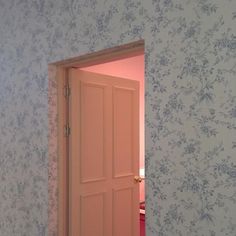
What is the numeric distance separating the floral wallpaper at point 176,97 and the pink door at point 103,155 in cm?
18

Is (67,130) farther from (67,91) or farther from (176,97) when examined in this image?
(176,97)

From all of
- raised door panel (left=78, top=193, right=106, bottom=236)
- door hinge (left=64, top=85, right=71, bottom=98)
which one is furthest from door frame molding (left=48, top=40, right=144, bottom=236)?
raised door panel (left=78, top=193, right=106, bottom=236)

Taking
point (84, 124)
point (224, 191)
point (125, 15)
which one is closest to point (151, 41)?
point (125, 15)

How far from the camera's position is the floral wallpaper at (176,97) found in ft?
4.33

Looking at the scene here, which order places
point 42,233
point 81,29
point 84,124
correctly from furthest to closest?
point 84,124, point 42,233, point 81,29

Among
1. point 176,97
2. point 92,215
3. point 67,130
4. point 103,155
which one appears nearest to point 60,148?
point 67,130

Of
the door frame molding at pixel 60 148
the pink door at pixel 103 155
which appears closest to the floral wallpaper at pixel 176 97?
the door frame molding at pixel 60 148

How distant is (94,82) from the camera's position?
2475 millimetres

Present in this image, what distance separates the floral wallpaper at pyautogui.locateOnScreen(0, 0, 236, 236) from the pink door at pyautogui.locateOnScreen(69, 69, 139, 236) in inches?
6.9

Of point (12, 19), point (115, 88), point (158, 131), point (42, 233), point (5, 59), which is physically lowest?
point (42, 233)

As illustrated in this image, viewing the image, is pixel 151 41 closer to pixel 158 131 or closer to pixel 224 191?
pixel 158 131

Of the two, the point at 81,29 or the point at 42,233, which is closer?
the point at 81,29

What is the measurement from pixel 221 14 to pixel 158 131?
1.92 ft

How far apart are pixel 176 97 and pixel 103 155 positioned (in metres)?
1.18
